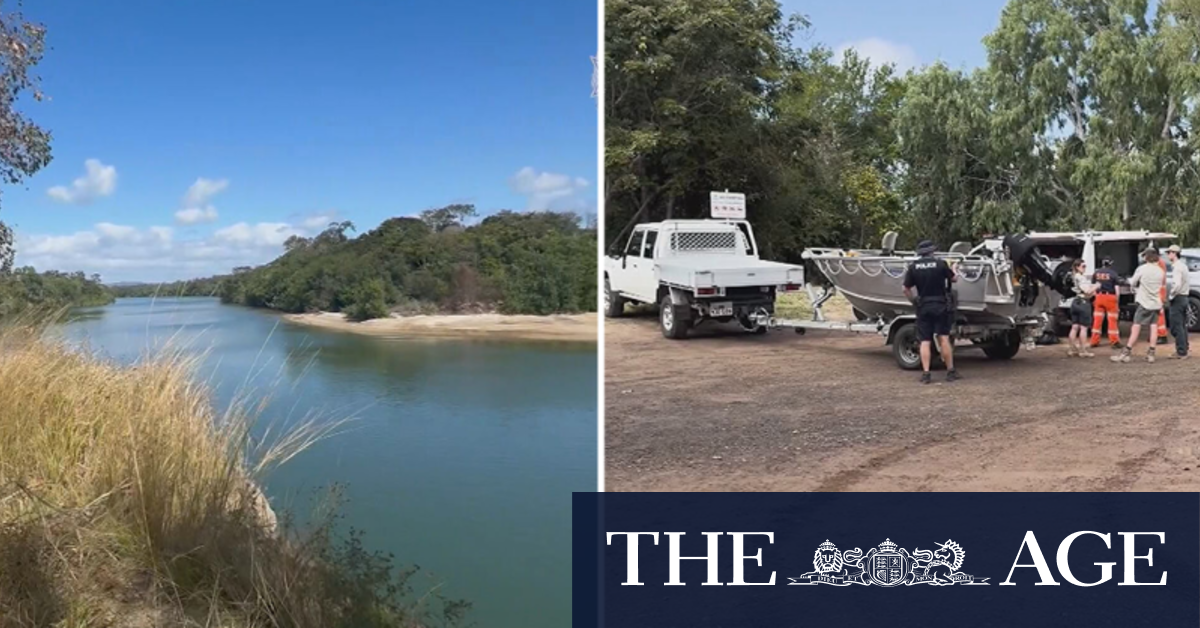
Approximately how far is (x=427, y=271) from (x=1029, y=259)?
→ 12.4ft

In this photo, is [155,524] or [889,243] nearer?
[155,524]

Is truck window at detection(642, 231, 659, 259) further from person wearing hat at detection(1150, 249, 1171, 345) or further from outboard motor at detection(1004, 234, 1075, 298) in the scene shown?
person wearing hat at detection(1150, 249, 1171, 345)

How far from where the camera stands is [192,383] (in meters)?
4.93

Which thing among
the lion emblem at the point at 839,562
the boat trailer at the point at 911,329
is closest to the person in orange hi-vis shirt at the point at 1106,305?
the boat trailer at the point at 911,329

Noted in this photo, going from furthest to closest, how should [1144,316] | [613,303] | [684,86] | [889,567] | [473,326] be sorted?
[1144,316]
[613,303]
[473,326]
[684,86]
[889,567]

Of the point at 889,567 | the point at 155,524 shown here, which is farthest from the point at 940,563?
the point at 155,524

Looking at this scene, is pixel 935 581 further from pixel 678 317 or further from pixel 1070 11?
pixel 1070 11

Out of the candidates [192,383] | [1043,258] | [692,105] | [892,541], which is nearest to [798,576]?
[892,541]

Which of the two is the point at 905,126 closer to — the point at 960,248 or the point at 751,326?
the point at 960,248

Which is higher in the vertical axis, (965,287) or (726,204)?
(726,204)

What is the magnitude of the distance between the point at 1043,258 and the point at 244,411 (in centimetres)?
505

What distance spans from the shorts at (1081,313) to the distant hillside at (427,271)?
4.02m

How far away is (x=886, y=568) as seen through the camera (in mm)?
3154

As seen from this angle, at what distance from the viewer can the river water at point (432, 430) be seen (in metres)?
4.69
